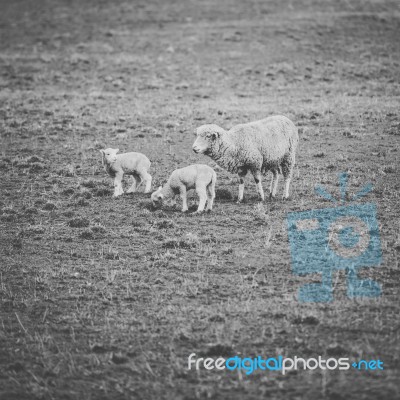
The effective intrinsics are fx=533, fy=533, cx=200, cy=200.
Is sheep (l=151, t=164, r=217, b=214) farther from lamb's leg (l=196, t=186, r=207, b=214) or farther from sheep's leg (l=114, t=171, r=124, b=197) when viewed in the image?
sheep's leg (l=114, t=171, r=124, b=197)

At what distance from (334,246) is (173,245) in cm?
333

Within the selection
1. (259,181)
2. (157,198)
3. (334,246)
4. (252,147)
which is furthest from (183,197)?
(334,246)

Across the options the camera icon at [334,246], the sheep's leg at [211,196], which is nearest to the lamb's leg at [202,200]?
the sheep's leg at [211,196]

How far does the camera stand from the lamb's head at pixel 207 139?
43.4 feet

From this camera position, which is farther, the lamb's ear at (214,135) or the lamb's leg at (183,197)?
the lamb's ear at (214,135)

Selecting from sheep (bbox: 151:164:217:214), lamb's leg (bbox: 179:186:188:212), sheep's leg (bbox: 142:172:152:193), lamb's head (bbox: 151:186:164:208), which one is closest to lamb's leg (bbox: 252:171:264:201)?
sheep (bbox: 151:164:217:214)

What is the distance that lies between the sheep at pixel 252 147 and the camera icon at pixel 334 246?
5.56 ft

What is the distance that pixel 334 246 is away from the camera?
10.8 meters

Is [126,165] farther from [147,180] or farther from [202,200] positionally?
[202,200]

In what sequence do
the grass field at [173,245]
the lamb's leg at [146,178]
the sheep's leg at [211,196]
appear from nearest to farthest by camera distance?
the grass field at [173,245], the sheep's leg at [211,196], the lamb's leg at [146,178]

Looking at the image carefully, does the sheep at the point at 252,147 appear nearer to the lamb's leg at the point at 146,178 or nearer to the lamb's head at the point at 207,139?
the lamb's head at the point at 207,139

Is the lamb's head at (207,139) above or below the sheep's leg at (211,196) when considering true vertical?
above

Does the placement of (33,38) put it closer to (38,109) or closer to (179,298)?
(38,109)

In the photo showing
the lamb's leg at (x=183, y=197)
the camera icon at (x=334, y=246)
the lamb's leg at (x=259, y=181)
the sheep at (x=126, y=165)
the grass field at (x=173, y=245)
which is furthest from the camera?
the sheep at (x=126, y=165)
